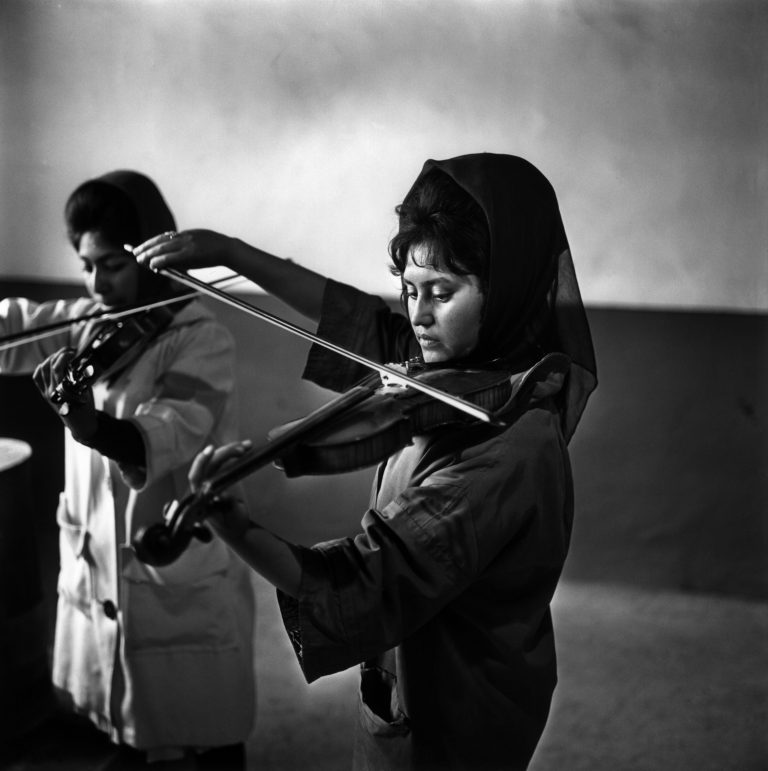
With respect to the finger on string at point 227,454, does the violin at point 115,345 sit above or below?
below

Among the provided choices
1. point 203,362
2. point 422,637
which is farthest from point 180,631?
point 422,637

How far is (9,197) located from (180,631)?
37.0 inches

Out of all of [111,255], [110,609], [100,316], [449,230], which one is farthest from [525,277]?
[110,609]

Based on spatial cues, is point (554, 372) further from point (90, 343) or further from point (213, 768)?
point (213, 768)

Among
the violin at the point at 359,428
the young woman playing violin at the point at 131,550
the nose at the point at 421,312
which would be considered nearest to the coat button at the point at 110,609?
the young woman playing violin at the point at 131,550

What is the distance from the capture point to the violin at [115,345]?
4.61ft

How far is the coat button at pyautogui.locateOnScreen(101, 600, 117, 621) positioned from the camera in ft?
5.29

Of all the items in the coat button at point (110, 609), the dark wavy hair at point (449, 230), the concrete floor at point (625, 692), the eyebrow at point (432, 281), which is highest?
the dark wavy hair at point (449, 230)

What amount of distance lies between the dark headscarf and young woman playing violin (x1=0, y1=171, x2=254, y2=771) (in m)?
0.59

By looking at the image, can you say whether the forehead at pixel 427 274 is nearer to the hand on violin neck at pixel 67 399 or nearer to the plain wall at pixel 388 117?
the hand on violin neck at pixel 67 399

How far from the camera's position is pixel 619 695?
2.09m

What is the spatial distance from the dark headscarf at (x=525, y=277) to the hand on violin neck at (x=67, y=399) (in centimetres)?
53

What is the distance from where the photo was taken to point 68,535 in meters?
1.67

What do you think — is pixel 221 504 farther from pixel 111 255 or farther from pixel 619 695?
pixel 619 695
